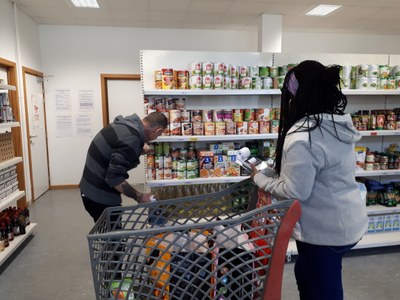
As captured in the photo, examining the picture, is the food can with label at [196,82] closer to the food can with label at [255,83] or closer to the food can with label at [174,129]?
the food can with label at [174,129]

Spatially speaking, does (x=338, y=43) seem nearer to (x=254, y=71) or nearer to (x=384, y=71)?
(x=384, y=71)

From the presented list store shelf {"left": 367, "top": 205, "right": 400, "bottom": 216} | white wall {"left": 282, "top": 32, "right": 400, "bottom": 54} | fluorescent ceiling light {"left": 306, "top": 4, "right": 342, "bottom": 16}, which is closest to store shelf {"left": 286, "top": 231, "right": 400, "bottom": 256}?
store shelf {"left": 367, "top": 205, "right": 400, "bottom": 216}

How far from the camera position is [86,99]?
602 cm

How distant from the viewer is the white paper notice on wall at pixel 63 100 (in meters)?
5.93

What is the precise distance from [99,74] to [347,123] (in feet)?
17.8

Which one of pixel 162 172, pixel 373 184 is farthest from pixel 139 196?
pixel 373 184

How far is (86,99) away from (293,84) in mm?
5360

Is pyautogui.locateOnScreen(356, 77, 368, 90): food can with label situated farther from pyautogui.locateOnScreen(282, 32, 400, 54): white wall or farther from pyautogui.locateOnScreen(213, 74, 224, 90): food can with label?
pyautogui.locateOnScreen(282, 32, 400, 54): white wall

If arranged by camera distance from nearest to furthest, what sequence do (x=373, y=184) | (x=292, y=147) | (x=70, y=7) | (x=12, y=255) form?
(x=292, y=147)
(x=12, y=255)
(x=373, y=184)
(x=70, y=7)

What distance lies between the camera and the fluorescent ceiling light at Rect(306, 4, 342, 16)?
504 cm

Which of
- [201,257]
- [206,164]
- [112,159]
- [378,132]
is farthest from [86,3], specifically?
[201,257]

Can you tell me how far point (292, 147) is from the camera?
1.29 metres

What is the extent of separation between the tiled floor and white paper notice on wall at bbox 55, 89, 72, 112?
2726 mm

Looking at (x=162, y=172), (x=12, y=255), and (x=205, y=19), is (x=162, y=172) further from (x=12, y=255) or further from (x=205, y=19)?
(x=205, y=19)
